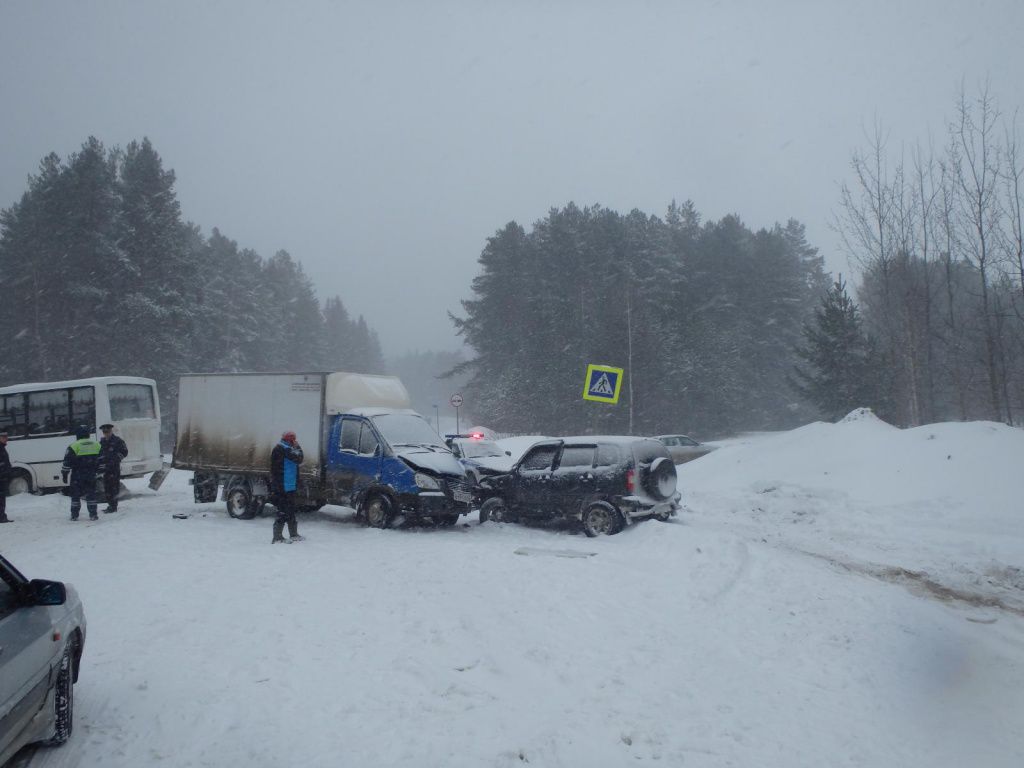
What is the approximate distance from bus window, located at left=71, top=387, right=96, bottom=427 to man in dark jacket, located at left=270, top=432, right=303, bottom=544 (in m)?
11.6

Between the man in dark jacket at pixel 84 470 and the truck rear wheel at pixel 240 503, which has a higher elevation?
the man in dark jacket at pixel 84 470

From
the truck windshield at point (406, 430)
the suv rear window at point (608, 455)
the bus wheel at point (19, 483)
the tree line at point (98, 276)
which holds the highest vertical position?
the tree line at point (98, 276)

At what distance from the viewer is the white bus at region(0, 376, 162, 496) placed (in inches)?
747

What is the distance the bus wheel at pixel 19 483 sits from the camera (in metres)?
18.9

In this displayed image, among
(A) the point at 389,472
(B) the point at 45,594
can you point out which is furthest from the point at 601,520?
(B) the point at 45,594

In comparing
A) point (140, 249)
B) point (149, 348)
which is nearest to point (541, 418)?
point (149, 348)

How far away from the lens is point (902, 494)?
43.1 feet

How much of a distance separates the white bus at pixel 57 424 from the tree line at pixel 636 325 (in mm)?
28723

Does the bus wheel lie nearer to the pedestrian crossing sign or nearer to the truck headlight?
the truck headlight

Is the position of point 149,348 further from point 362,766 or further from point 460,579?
point 362,766

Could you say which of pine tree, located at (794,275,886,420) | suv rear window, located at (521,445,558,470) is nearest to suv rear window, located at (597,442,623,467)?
suv rear window, located at (521,445,558,470)

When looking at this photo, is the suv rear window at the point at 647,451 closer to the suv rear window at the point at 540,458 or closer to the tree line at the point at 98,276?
the suv rear window at the point at 540,458

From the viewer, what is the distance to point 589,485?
462 inches

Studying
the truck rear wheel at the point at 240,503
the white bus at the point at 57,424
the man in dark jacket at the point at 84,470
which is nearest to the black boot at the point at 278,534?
the truck rear wheel at the point at 240,503
